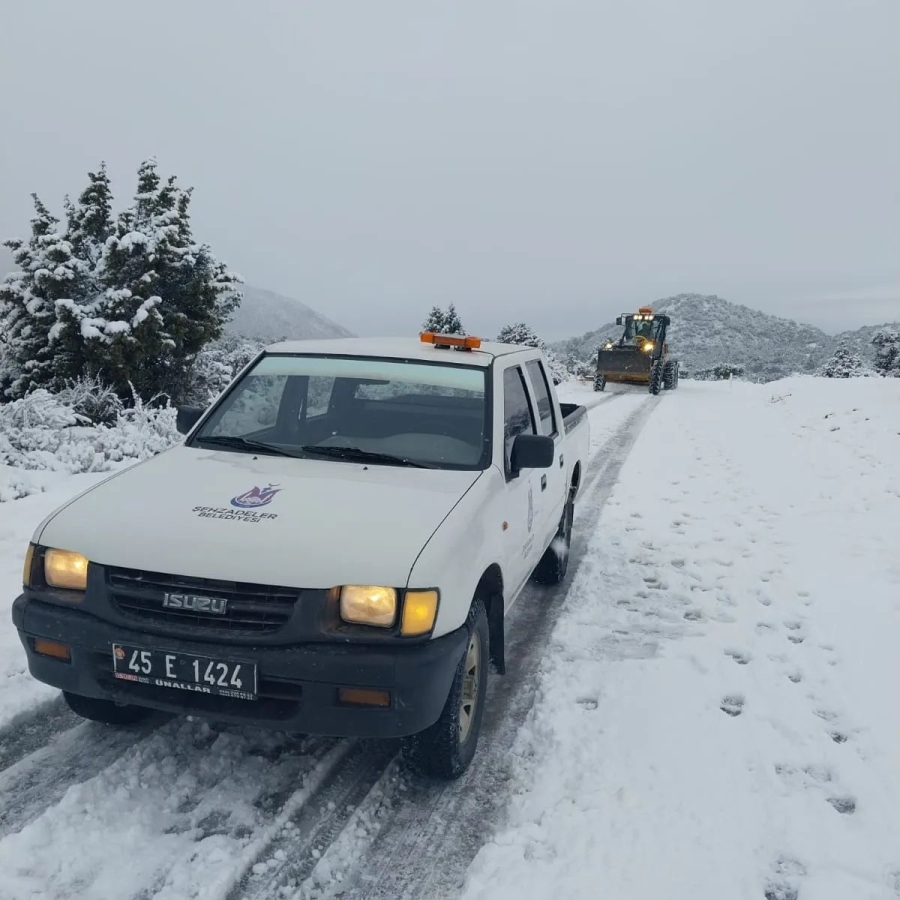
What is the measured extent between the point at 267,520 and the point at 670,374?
27429 mm

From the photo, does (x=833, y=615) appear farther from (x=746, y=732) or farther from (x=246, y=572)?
(x=246, y=572)

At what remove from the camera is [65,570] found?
2.77 meters

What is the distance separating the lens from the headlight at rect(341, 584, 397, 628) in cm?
251

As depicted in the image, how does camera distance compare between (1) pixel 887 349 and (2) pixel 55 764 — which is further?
(1) pixel 887 349

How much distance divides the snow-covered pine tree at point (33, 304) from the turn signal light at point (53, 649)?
10.3 m

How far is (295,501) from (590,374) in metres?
35.0

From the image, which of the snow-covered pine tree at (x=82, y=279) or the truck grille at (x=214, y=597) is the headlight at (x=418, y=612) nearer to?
the truck grille at (x=214, y=597)

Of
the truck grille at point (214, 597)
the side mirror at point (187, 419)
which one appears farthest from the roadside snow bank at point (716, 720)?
the side mirror at point (187, 419)

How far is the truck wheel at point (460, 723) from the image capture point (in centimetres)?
281

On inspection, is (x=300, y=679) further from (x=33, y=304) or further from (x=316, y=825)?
(x=33, y=304)

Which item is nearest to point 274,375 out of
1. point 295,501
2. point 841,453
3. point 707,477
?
point 295,501

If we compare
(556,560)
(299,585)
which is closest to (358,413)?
(299,585)

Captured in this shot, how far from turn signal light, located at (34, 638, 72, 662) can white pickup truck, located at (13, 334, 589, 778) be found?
0.01 meters

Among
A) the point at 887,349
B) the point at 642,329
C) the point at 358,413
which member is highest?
the point at 642,329
